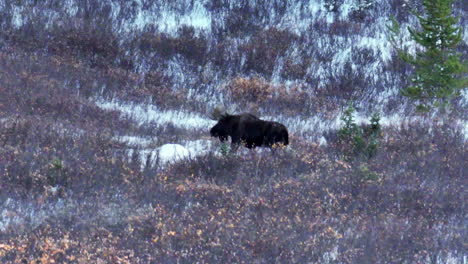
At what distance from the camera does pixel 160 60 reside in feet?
72.7

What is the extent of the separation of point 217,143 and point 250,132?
0.91m

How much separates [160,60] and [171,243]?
609 inches

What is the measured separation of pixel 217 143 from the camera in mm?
13930

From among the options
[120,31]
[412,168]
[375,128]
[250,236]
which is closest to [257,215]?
[250,236]

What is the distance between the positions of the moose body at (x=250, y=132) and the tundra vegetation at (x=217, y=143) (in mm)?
402

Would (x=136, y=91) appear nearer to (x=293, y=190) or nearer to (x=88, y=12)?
(x=88, y=12)

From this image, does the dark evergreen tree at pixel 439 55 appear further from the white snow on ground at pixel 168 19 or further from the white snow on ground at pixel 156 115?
the white snow on ground at pixel 168 19

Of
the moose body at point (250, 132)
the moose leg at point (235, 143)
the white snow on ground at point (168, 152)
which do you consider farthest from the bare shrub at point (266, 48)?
the white snow on ground at point (168, 152)

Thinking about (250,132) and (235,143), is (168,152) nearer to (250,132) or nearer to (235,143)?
(235,143)

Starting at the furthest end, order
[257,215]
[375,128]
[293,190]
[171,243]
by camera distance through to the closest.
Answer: [375,128], [293,190], [257,215], [171,243]

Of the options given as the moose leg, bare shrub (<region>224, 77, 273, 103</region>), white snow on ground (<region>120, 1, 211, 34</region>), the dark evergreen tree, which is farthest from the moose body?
white snow on ground (<region>120, 1, 211, 34</region>)

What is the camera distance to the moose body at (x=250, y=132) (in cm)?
1330

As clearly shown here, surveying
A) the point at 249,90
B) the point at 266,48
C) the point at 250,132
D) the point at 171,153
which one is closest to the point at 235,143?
the point at 250,132

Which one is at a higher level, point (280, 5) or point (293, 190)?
point (280, 5)
